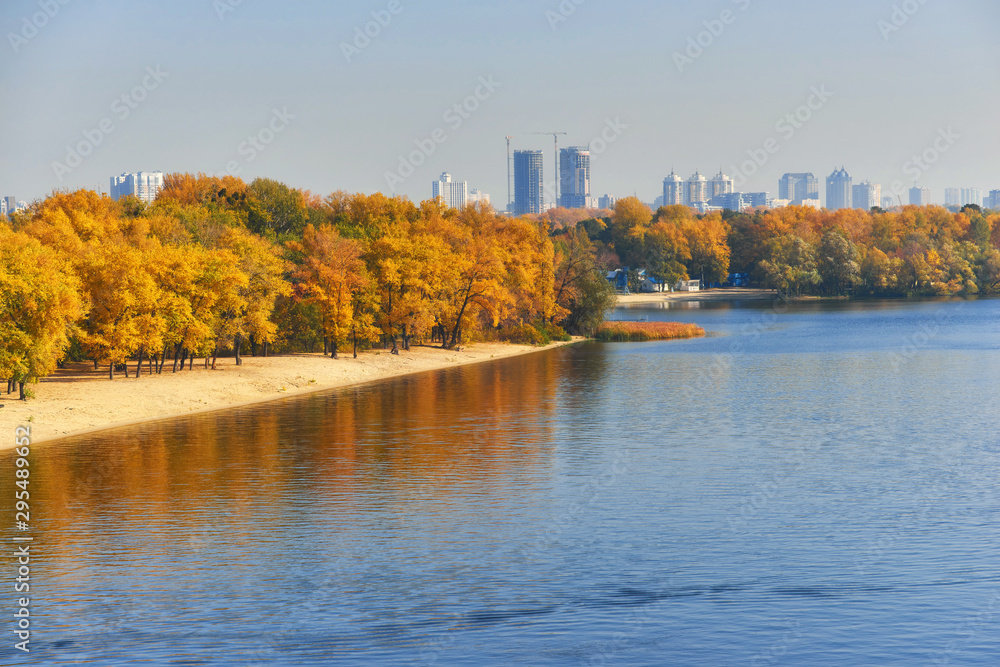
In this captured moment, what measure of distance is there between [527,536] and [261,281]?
46513 millimetres

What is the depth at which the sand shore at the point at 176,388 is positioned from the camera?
5059 cm

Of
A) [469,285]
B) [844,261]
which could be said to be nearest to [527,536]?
[469,285]

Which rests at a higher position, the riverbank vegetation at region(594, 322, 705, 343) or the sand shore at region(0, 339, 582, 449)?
the riverbank vegetation at region(594, 322, 705, 343)

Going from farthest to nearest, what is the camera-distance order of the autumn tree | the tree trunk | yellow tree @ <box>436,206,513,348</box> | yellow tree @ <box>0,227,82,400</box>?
the autumn tree → the tree trunk → yellow tree @ <box>436,206,513,348</box> → yellow tree @ <box>0,227,82,400</box>

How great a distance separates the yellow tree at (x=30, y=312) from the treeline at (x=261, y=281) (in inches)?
3.1

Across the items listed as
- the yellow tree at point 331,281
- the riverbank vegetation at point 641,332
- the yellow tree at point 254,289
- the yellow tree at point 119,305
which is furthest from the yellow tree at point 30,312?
the riverbank vegetation at point 641,332

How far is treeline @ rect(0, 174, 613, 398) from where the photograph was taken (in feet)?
182

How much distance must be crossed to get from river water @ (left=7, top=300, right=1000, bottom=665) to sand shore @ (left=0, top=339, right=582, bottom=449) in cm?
336

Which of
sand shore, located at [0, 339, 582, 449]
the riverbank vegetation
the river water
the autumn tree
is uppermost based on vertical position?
the autumn tree

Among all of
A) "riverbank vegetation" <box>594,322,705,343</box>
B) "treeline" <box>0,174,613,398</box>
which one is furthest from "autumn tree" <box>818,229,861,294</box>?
"treeline" <box>0,174,613,398</box>

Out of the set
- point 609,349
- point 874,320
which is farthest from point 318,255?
point 874,320

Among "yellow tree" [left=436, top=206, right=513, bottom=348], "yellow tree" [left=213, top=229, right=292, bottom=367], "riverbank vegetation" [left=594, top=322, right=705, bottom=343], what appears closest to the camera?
"yellow tree" [left=213, top=229, right=292, bottom=367]

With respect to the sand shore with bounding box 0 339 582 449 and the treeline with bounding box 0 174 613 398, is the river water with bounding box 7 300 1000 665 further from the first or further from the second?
the treeline with bounding box 0 174 613 398

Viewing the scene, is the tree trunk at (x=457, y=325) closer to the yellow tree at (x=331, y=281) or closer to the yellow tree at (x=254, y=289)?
the yellow tree at (x=331, y=281)
